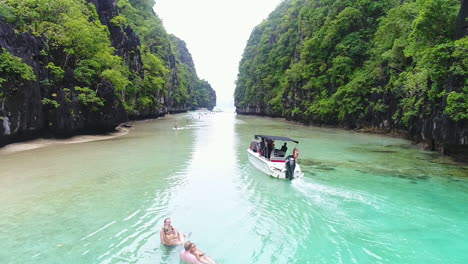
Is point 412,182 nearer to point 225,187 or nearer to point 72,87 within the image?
point 225,187

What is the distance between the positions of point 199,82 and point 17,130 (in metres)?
149

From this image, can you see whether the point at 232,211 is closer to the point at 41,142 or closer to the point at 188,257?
the point at 188,257

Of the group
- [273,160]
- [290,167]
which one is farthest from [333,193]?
[273,160]

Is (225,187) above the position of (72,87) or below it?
below

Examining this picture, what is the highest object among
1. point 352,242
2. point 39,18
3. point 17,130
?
point 39,18

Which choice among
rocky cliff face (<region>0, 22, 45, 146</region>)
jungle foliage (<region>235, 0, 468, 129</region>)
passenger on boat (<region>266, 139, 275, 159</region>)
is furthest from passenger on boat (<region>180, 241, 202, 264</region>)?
rocky cliff face (<region>0, 22, 45, 146</region>)

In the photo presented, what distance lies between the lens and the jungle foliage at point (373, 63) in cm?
1825

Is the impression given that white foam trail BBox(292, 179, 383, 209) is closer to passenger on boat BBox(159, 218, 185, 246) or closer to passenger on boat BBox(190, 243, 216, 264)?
passenger on boat BBox(159, 218, 185, 246)

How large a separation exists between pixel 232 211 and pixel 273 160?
570 centimetres

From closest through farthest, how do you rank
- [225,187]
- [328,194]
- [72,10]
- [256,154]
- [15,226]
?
[15,226] → [328,194] → [225,187] → [256,154] → [72,10]

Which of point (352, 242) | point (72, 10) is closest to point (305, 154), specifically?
point (352, 242)

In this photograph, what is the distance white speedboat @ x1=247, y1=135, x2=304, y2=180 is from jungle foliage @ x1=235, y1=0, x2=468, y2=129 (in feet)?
32.3

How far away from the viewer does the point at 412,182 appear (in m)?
14.0

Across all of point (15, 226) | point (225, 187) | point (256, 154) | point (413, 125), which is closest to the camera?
point (15, 226)
